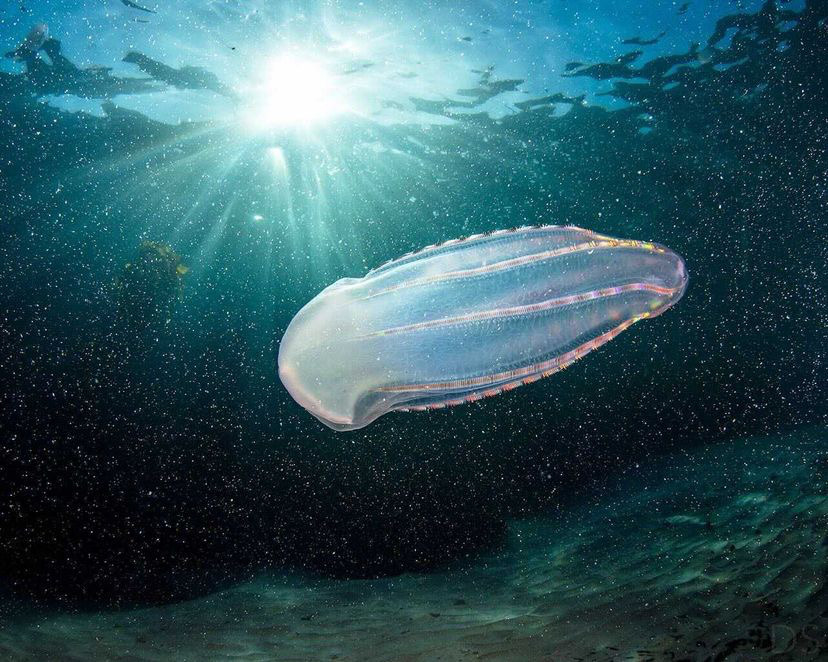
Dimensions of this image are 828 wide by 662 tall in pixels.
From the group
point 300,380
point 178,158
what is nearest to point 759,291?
point 300,380

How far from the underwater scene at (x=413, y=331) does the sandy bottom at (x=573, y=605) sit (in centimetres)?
4

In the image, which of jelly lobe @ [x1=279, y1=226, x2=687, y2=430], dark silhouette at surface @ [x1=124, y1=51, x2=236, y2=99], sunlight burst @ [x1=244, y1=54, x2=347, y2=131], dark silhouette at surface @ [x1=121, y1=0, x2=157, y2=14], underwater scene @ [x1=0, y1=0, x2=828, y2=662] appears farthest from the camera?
sunlight burst @ [x1=244, y1=54, x2=347, y2=131]

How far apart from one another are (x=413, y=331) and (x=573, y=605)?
284cm

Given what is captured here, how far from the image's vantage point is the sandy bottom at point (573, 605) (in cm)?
263

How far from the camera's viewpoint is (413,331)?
269cm

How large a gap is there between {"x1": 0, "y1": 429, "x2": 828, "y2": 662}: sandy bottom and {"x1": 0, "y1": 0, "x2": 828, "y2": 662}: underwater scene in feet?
0.13

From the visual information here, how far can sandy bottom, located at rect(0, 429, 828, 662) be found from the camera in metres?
2.63

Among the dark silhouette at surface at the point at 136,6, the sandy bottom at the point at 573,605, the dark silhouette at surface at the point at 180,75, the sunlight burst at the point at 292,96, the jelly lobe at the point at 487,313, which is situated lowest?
the sandy bottom at the point at 573,605

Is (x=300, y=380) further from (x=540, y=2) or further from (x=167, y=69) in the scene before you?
(x=167, y=69)

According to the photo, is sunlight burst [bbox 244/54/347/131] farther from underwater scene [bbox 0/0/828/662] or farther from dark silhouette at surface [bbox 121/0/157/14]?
dark silhouette at surface [bbox 121/0/157/14]

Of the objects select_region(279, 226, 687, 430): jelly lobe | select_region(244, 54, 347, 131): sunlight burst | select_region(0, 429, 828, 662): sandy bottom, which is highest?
select_region(244, 54, 347, 131): sunlight burst

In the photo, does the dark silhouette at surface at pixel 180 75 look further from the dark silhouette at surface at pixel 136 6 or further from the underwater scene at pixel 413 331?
the dark silhouette at surface at pixel 136 6

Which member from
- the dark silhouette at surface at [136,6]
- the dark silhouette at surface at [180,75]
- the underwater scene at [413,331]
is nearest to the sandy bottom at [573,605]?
the underwater scene at [413,331]

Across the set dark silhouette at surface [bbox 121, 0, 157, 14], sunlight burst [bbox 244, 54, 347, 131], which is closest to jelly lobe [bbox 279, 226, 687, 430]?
sunlight burst [bbox 244, 54, 347, 131]
